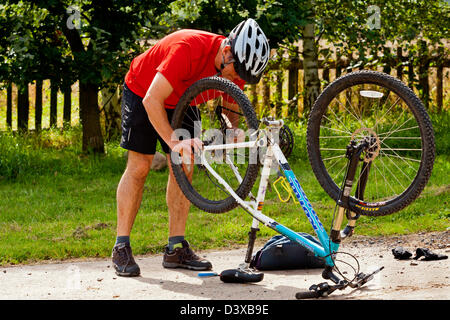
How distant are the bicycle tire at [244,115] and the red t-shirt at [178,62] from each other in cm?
11

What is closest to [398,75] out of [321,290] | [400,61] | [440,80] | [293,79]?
[400,61]

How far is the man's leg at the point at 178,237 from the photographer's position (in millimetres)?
4680

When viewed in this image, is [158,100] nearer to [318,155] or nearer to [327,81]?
[318,155]

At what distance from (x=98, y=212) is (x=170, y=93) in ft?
8.60

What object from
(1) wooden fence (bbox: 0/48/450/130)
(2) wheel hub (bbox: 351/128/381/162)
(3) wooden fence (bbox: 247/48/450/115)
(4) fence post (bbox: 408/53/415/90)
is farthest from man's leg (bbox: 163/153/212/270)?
(4) fence post (bbox: 408/53/415/90)

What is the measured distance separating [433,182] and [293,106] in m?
3.54

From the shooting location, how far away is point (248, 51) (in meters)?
4.04

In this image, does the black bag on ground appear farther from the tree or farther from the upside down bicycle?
the tree

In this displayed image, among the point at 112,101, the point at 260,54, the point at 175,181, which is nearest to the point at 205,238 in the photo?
the point at 175,181

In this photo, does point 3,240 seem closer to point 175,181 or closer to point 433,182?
point 175,181

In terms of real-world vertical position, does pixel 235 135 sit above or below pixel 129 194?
above

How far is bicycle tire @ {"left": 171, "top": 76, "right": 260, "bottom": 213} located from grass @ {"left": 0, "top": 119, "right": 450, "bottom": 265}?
4.19 feet

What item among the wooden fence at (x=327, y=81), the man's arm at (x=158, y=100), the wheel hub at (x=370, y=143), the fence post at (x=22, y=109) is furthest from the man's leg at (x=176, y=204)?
the fence post at (x=22, y=109)

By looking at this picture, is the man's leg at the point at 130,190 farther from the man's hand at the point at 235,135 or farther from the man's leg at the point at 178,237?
the man's hand at the point at 235,135
